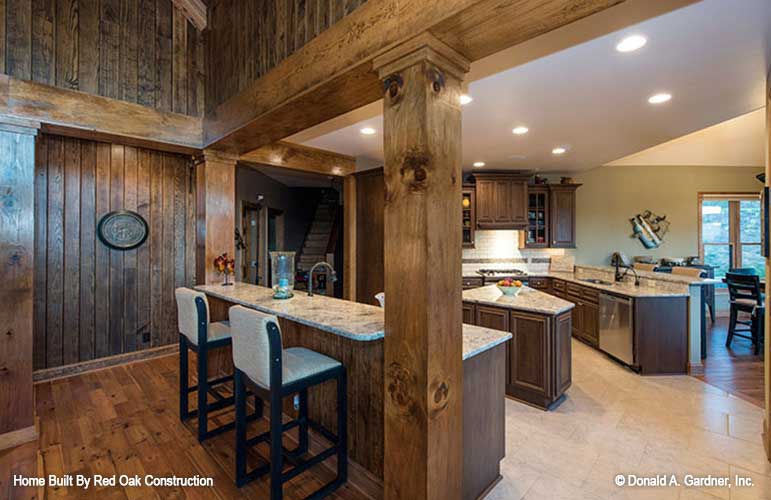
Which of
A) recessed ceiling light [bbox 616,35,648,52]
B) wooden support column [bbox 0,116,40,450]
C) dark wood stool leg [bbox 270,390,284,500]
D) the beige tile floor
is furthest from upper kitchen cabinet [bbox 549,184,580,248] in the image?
wooden support column [bbox 0,116,40,450]

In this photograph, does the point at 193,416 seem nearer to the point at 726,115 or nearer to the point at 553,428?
the point at 553,428

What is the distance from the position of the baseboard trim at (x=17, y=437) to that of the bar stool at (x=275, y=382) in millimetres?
1764

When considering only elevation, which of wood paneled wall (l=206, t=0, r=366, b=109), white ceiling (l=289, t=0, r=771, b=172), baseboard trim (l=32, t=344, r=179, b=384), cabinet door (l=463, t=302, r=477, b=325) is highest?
wood paneled wall (l=206, t=0, r=366, b=109)

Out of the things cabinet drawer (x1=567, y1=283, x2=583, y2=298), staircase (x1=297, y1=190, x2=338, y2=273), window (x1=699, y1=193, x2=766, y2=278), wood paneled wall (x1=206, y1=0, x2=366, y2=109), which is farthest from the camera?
staircase (x1=297, y1=190, x2=338, y2=273)

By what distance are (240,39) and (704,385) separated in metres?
5.48

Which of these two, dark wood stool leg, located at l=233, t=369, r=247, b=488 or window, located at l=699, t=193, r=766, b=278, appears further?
window, located at l=699, t=193, r=766, b=278

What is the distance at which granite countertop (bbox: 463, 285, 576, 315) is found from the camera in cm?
293

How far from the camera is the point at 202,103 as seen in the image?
3541mm

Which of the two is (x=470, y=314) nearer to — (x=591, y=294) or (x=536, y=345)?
(x=536, y=345)

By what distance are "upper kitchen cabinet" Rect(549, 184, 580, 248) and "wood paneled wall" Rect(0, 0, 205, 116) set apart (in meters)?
5.48

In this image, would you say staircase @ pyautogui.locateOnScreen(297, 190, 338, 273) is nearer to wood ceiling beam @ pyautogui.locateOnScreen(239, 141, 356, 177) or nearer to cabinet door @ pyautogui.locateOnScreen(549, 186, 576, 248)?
wood ceiling beam @ pyautogui.locateOnScreen(239, 141, 356, 177)

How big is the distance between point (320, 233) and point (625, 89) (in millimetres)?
7782

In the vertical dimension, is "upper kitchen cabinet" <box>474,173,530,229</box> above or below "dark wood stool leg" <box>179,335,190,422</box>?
above

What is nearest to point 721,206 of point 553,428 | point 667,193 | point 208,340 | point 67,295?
point 667,193
